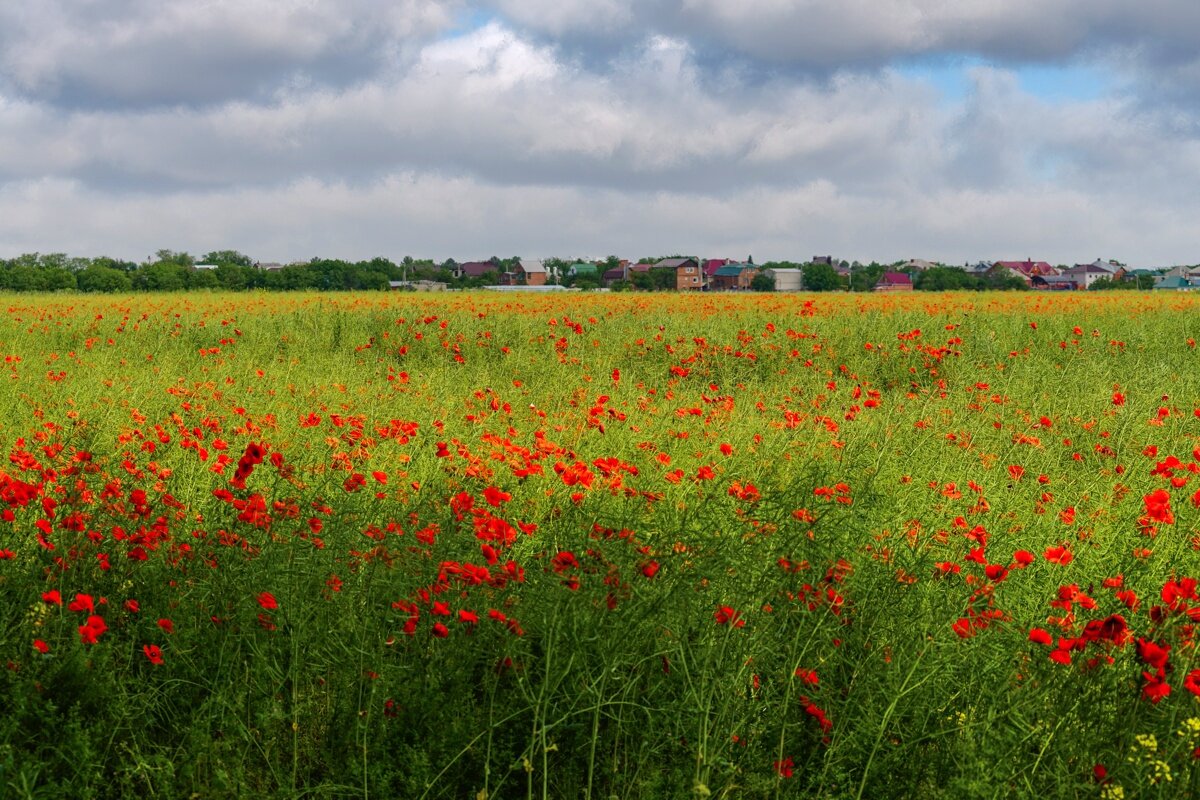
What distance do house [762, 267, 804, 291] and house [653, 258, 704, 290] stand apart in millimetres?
15644

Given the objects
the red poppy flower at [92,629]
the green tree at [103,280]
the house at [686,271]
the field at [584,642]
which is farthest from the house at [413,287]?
the house at [686,271]

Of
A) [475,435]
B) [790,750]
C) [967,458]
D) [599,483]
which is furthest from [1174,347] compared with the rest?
[790,750]

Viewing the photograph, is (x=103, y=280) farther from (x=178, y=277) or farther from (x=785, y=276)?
(x=785, y=276)

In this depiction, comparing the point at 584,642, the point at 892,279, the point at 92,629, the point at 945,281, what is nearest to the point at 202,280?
the point at 945,281

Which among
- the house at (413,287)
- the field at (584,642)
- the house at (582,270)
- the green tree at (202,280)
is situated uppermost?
the house at (582,270)

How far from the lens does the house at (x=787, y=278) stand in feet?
225

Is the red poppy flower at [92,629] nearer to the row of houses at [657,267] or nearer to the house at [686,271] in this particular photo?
the row of houses at [657,267]

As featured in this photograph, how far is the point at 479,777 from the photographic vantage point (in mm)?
2852

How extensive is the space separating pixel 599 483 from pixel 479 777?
1847mm

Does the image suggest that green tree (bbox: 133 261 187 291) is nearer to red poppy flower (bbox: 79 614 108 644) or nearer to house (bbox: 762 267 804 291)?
red poppy flower (bbox: 79 614 108 644)

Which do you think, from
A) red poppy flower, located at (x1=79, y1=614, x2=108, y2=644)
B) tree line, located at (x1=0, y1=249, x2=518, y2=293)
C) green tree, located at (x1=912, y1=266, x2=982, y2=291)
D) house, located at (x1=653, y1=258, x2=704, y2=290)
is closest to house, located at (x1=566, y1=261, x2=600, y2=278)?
house, located at (x1=653, y1=258, x2=704, y2=290)

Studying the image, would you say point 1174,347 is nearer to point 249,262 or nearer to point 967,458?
point 967,458

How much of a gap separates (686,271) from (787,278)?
25.5 m

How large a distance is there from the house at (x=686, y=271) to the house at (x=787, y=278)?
1564cm
